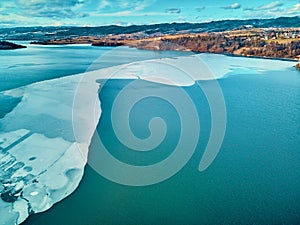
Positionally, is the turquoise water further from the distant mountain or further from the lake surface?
the distant mountain

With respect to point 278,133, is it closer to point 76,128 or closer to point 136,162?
point 136,162

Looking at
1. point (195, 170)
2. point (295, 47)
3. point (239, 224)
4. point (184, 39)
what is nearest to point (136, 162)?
point (195, 170)

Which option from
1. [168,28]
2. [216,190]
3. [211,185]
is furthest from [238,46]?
[168,28]

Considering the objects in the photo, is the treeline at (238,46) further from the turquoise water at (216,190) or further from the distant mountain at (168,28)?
the distant mountain at (168,28)

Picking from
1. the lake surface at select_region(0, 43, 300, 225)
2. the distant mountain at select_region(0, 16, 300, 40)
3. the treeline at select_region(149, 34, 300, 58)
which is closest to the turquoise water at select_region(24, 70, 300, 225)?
the lake surface at select_region(0, 43, 300, 225)

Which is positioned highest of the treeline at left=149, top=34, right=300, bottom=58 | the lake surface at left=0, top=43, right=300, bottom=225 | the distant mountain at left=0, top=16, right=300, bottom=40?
the lake surface at left=0, top=43, right=300, bottom=225

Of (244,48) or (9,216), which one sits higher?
(9,216)

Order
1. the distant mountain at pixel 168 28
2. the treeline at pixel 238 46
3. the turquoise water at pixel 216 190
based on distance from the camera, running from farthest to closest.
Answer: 1. the distant mountain at pixel 168 28
2. the treeline at pixel 238 46
3. the turquoise water at pixel 216 190

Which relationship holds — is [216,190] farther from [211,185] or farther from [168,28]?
[168,28]

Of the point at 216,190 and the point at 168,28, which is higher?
the point at 216,190

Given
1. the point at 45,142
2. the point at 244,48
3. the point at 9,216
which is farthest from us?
the point at 244,48

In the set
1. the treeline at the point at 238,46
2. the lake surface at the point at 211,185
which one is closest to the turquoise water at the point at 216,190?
the lake surface at the point at 211,185
